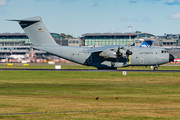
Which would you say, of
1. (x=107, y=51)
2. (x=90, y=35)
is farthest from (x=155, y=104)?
(x=90, y=35)

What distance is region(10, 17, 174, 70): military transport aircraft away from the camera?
53344 mm

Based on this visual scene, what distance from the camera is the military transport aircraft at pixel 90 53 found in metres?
53.3

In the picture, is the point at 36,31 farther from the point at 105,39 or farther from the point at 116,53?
the point at 105,39

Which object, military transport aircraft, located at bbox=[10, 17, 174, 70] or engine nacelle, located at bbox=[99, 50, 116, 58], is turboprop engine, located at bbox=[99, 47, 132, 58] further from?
military transport aircraft, located at bbox=[10, 17, 174, 70]

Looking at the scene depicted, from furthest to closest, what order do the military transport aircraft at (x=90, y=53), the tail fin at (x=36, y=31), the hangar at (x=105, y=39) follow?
the hangar at (x=105, y=39)
the tail fin at (x=36, y=31)
the military transport aircraft at (x=90, y=53)

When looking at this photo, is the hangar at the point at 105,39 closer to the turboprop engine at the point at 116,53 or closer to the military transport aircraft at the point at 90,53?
the military transport aircraft at the point at 90,53

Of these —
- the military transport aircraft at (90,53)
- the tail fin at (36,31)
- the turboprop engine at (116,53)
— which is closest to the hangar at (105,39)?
the military transport aircraft at (90,53)

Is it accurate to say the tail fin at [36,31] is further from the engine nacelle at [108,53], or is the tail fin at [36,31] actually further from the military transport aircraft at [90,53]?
the engine nacelle at [108,53]

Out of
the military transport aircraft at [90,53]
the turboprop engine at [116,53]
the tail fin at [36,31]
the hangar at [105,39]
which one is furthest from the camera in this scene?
the hangar at [105,39]

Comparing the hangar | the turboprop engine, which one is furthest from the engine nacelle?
the hangar

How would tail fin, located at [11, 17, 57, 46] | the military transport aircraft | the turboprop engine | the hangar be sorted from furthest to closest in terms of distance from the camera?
the hangar < tail fin, located at [11, 17, 57, 46] < the military transport aircraft < the turboprop engine

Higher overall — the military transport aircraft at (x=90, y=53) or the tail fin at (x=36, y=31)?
the tail fin at (x=36, y=31)

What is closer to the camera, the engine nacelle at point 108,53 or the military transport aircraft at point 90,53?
the engine nacelle at point 108,53

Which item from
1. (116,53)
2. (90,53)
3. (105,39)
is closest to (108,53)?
(116,53)
